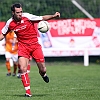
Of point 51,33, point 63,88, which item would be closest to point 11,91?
point 63,88

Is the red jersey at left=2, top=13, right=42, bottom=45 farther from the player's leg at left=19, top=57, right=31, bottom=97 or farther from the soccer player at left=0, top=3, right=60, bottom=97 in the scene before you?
the player's leg at left=19, top=57, right=31, bottom=97

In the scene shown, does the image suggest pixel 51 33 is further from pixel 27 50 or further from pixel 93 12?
Answer: pixel 27 50

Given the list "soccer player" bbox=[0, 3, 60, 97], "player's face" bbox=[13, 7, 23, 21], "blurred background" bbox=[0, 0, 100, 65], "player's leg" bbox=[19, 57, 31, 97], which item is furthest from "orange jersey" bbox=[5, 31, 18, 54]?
"blurred background" bbox=[0, 0, 100, 65]

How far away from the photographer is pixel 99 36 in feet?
89.7

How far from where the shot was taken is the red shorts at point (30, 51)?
11.8m

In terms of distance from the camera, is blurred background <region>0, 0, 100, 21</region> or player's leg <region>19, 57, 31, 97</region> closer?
player's leg <region>19, 57, 31, 97</region>

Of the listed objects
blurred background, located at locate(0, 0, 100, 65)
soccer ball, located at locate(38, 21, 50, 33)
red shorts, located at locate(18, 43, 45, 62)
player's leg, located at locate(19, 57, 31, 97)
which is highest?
soccer ball, located at locate(38, 21, 50, 33)

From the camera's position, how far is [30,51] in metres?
Answer: 11.9

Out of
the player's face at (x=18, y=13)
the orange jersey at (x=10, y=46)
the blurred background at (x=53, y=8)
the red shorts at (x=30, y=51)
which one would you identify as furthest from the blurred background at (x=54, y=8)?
the player's face at (x=18, y=13)

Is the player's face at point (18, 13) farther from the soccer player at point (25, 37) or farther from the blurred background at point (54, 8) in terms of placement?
the blurred background at point (54, 8)

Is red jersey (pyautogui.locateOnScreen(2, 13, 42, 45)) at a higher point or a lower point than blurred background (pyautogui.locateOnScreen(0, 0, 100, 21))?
higher

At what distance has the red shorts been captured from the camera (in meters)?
11.8

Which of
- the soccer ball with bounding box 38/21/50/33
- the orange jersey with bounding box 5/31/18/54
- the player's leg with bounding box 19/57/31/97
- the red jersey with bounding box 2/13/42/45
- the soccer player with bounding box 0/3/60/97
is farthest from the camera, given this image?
the orange jersey with bounding box 5/31/18/54

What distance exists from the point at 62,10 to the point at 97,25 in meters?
3.00
